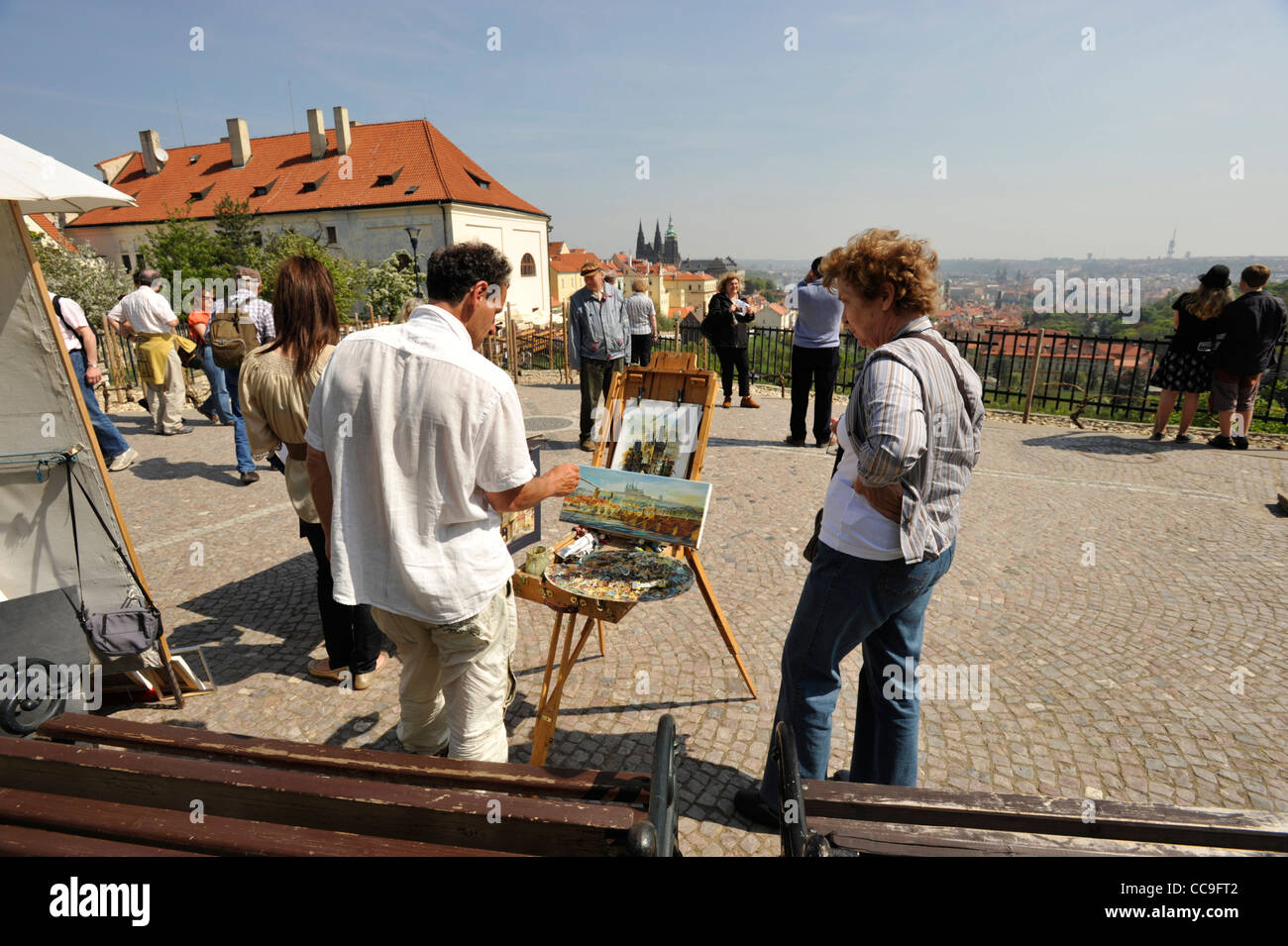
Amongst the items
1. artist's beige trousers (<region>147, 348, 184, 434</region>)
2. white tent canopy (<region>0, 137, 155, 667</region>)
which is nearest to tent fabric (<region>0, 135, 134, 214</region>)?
white tent canopy (<region>0, 137, 155, 667</region>)

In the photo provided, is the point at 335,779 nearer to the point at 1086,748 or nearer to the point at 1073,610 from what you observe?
the point at 1086,748

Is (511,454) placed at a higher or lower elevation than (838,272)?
lower

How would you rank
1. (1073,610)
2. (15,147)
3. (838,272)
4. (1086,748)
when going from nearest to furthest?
1. (838,272)
2. (15,147)
3. (1086,748)
4. (1073,610)

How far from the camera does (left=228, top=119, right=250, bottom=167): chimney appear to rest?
163ft

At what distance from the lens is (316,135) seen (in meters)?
47.8

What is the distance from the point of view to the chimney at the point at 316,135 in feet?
153

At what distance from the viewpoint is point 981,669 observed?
11.8 feet

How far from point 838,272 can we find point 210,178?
6315cm

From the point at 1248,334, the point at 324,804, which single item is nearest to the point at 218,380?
the point at 324,804

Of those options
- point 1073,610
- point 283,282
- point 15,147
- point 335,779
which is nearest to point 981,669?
point 1073,610

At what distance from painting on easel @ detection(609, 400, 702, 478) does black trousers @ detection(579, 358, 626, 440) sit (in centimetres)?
377

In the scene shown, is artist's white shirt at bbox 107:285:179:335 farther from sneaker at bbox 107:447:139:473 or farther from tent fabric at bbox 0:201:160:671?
tent fabric at bbox 0:201:160:671
